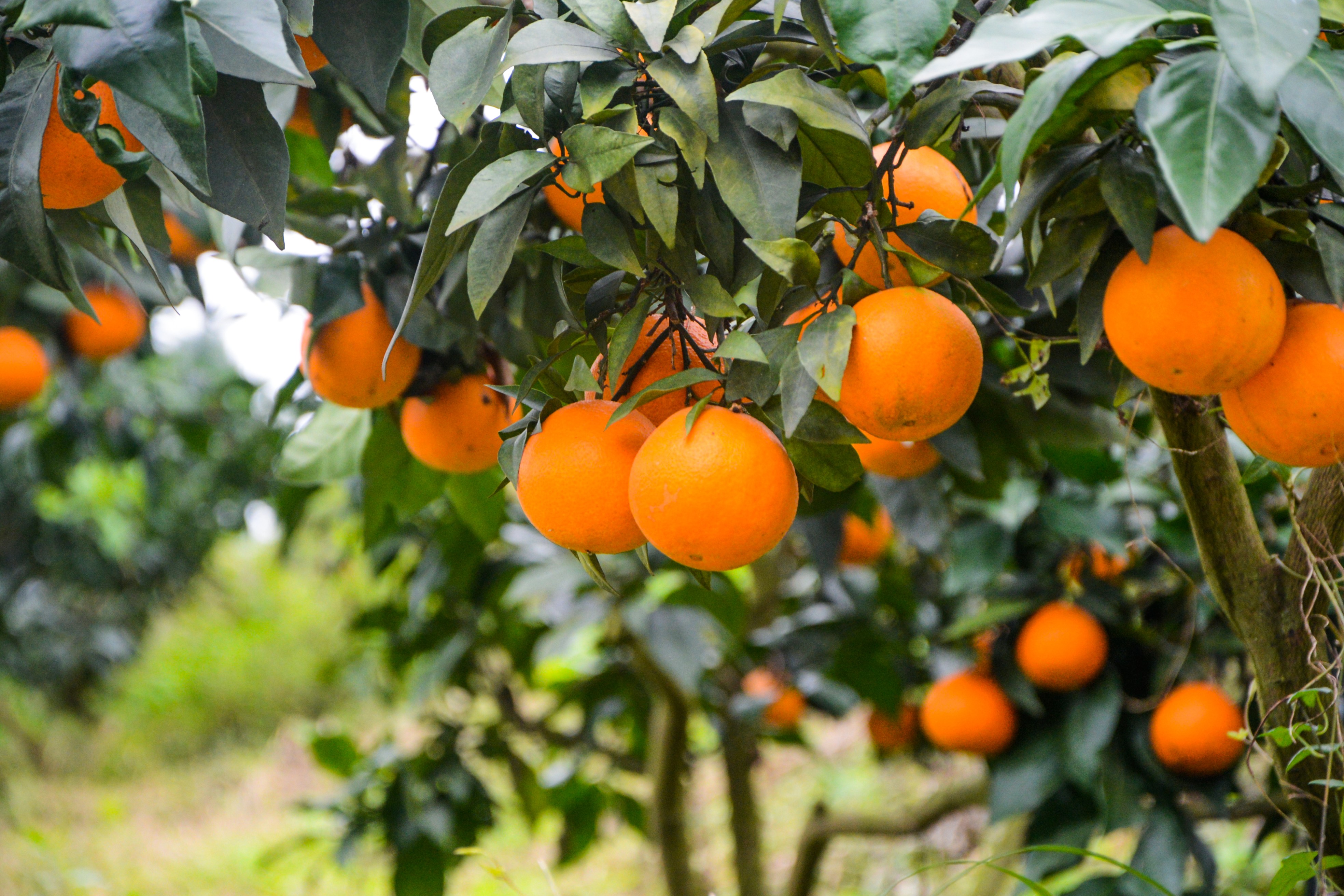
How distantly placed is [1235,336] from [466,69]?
0.33m

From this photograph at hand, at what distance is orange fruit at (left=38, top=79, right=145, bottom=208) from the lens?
456 mm

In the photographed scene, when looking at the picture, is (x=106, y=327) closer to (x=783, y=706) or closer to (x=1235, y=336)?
(x=783, y=706)

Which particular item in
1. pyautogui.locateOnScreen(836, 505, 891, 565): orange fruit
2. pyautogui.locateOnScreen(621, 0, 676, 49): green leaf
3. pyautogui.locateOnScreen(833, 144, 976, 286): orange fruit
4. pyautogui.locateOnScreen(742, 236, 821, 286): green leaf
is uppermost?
pyautogui.locateOnScreen(621, 0, 676, 49): green leaf

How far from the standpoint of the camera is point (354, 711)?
183 inches

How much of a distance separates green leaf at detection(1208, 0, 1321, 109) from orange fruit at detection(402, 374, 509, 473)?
1.56 ft

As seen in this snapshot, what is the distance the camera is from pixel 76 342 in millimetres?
1510

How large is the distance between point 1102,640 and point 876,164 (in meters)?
0.75

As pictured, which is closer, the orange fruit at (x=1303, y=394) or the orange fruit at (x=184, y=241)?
the orange fruit at (x=1303, y=394)

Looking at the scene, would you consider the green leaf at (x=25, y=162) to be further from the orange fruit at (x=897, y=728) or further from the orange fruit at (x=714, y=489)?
the orange fruit at (x=897, y=728)

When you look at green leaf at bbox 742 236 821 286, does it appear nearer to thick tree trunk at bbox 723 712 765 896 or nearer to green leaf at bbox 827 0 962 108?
green leaf at bbox 827 0 962 108

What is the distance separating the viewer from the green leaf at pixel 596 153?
15.7 inches

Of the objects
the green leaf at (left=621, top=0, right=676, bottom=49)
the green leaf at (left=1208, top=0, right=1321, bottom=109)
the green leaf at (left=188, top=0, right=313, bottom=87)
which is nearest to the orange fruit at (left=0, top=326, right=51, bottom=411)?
the green leaf at (left=188, top=0, right=313, bottom=87)

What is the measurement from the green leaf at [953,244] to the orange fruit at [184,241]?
2.55 ft

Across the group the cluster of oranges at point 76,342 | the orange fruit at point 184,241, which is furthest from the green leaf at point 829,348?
the cluster of oranges at point 76,342
